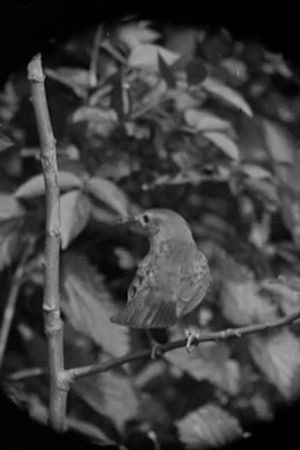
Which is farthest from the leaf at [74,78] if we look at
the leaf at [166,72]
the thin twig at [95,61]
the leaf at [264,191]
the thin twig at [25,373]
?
the thin twig at [25,373]

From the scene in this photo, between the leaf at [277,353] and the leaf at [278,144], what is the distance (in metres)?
0.24

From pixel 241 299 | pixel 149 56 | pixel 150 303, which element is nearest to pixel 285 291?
pixel 241 299

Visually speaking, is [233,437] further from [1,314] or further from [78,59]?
[78,59]

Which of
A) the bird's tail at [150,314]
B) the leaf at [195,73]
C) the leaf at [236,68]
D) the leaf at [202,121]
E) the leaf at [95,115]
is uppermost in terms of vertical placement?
the bird's tail at [150,314]

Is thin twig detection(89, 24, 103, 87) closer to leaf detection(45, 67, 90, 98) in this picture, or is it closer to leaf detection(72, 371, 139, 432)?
leaf detection(45, 67, 90, 98)

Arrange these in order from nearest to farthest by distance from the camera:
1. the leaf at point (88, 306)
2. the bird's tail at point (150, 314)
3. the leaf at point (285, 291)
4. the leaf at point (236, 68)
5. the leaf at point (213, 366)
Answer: the bird's tail at point (150, 314) → the leaf at point (285, 291) → the leaf at point (88, 306) → the leaf at point (213, 366) → the leaf at point (236, 68)

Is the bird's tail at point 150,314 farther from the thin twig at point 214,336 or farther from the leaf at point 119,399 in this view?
the leaf at point 119,399

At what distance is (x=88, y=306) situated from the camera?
3.61 ft

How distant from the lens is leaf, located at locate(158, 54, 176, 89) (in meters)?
1.18

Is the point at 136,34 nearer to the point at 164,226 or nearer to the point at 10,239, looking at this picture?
the point at 10,239

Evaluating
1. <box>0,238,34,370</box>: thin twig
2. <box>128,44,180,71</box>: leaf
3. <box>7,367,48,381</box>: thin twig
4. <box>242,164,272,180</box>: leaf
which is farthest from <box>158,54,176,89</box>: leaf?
<box>7,367,48,381</box>: thin twig

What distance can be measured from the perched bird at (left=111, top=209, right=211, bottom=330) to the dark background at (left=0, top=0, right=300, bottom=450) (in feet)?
0.60

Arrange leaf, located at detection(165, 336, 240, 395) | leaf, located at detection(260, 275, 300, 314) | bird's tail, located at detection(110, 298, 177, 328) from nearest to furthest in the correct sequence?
1. bird's tail, located at detection(110, 298, 177, 328)
2. leaf, located at detection(260, 275, 300, 314)
3. leaf, located at detection(165, 336, 240, 395)

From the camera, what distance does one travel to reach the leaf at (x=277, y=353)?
1198 mm
